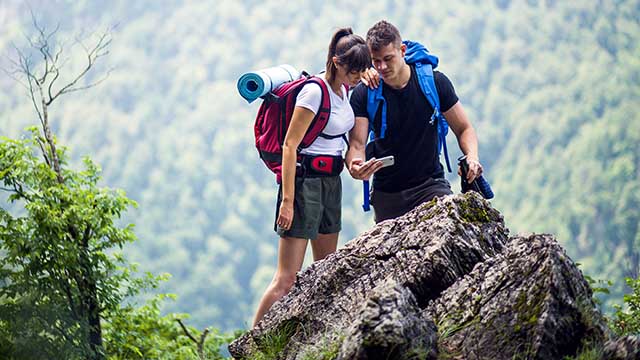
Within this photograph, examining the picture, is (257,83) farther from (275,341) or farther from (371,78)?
(275,341)

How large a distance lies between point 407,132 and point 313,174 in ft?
2.30

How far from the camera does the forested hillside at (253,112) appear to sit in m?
50.3

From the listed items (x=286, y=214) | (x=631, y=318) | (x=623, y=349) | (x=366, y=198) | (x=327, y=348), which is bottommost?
(x=623, y=349)

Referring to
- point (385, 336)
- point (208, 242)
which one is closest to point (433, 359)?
point (385, 336)

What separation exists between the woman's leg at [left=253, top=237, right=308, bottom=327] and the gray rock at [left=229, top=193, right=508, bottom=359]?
315mm

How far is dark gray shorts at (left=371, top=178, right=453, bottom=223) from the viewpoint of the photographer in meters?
5.93

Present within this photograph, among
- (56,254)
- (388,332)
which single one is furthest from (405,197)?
(56,254)

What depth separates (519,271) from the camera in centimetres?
418

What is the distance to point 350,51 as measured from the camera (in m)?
5.39

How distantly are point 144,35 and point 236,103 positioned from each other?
11.0 m

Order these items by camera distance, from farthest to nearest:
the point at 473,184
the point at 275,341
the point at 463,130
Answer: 1. the point at 463,130
2. the point at 473,184
3. the point at 275,341

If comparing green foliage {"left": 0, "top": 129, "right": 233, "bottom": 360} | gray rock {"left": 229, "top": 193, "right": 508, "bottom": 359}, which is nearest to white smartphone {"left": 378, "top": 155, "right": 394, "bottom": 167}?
gray rock {"left": 229, "top": 193, "right": 508, "bottom": 359}

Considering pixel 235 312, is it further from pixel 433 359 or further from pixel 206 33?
pixel 433 359

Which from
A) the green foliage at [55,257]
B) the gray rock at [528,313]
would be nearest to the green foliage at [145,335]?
the green foliage at [55,257]
